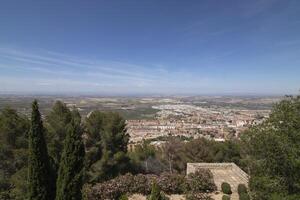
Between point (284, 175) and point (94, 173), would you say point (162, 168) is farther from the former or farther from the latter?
point (284, 175)

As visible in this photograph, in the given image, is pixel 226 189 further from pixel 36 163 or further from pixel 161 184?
pixel 36 163

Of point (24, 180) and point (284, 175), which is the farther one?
point (24, 180)

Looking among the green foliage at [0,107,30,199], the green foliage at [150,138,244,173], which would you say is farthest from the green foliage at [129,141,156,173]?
the green foliage at [0,107,30,199]

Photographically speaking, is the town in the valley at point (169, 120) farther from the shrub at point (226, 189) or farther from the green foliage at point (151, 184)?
the green foliage at point (151, 184)

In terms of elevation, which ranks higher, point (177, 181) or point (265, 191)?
point (265, 191)

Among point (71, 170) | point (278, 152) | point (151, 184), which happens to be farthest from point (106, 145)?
point (278, 152)

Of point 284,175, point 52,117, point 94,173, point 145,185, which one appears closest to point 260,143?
point 284,175

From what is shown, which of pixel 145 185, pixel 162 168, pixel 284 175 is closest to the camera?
pixel 284 175
